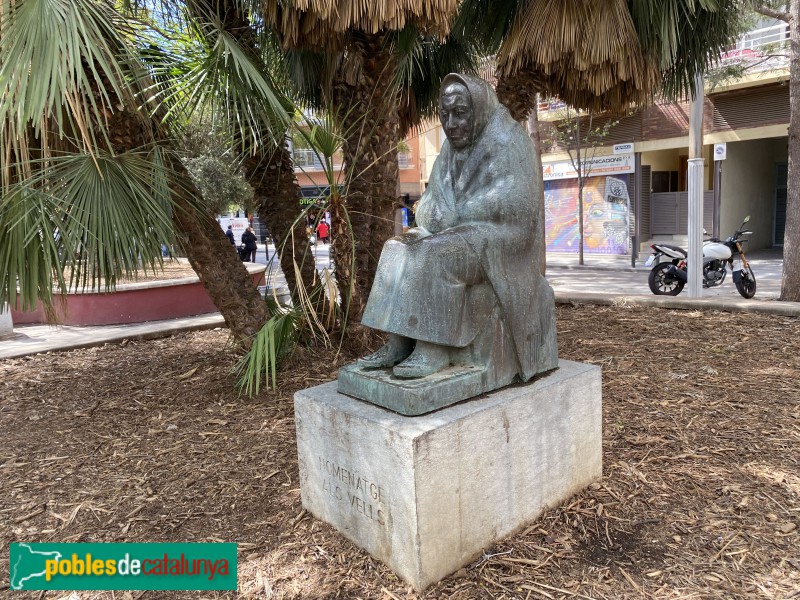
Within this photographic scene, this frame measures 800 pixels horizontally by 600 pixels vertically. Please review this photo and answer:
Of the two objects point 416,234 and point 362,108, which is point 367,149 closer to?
point 362,108

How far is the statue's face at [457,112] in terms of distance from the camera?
8.58ft

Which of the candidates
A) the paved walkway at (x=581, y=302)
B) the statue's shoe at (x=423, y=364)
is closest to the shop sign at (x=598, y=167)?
the paved walkway at (x=581, y=302)

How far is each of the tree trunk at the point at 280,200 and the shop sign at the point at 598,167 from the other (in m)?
13.9

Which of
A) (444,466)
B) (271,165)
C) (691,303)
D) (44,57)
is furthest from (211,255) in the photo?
(691,303)

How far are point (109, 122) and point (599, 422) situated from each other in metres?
3.71

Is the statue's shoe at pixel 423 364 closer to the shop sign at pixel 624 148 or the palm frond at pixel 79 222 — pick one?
the palm frond at pixel 79 222

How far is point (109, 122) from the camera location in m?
4.13

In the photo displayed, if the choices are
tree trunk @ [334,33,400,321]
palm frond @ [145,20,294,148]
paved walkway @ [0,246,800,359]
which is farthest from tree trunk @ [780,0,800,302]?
palm frond @ [145,20,294,148]

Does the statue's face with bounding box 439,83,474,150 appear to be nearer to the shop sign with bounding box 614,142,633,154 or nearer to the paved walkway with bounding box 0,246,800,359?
the paved walkway with bounding box 0,246,800,359

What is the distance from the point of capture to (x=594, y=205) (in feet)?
62.8

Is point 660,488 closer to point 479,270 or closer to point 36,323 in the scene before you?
point 479,270

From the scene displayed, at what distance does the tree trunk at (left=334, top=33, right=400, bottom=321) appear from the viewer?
456 cm

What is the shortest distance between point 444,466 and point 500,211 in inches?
42.6

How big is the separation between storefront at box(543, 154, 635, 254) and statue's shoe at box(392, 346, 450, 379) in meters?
16.3
